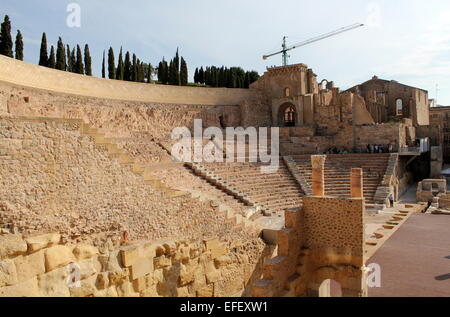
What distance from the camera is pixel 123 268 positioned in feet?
24.3

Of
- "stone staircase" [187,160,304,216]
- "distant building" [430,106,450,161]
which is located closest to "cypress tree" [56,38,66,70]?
"stone staircase" [187,160,304,216]

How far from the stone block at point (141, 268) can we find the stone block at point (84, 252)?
906 mm

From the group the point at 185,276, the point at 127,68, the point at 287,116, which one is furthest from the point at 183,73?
the point at 185,276

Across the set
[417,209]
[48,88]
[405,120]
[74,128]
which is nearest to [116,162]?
[74,128]

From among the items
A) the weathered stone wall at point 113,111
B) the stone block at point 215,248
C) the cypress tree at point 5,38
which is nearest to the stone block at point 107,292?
the stone block at point 215,248

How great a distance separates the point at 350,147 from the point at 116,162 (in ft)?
69.5

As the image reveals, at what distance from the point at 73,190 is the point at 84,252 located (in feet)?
4.42

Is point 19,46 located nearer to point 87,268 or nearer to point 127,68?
point 127,68

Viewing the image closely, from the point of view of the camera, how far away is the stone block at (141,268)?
7.60m

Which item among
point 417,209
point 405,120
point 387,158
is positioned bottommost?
point 417,209

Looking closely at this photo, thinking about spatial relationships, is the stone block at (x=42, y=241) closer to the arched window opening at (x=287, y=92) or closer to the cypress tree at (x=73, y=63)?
the cypress tree at (x=73, y=63)

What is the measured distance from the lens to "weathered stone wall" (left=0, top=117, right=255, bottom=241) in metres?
6.48

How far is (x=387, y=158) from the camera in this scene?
2242cm
